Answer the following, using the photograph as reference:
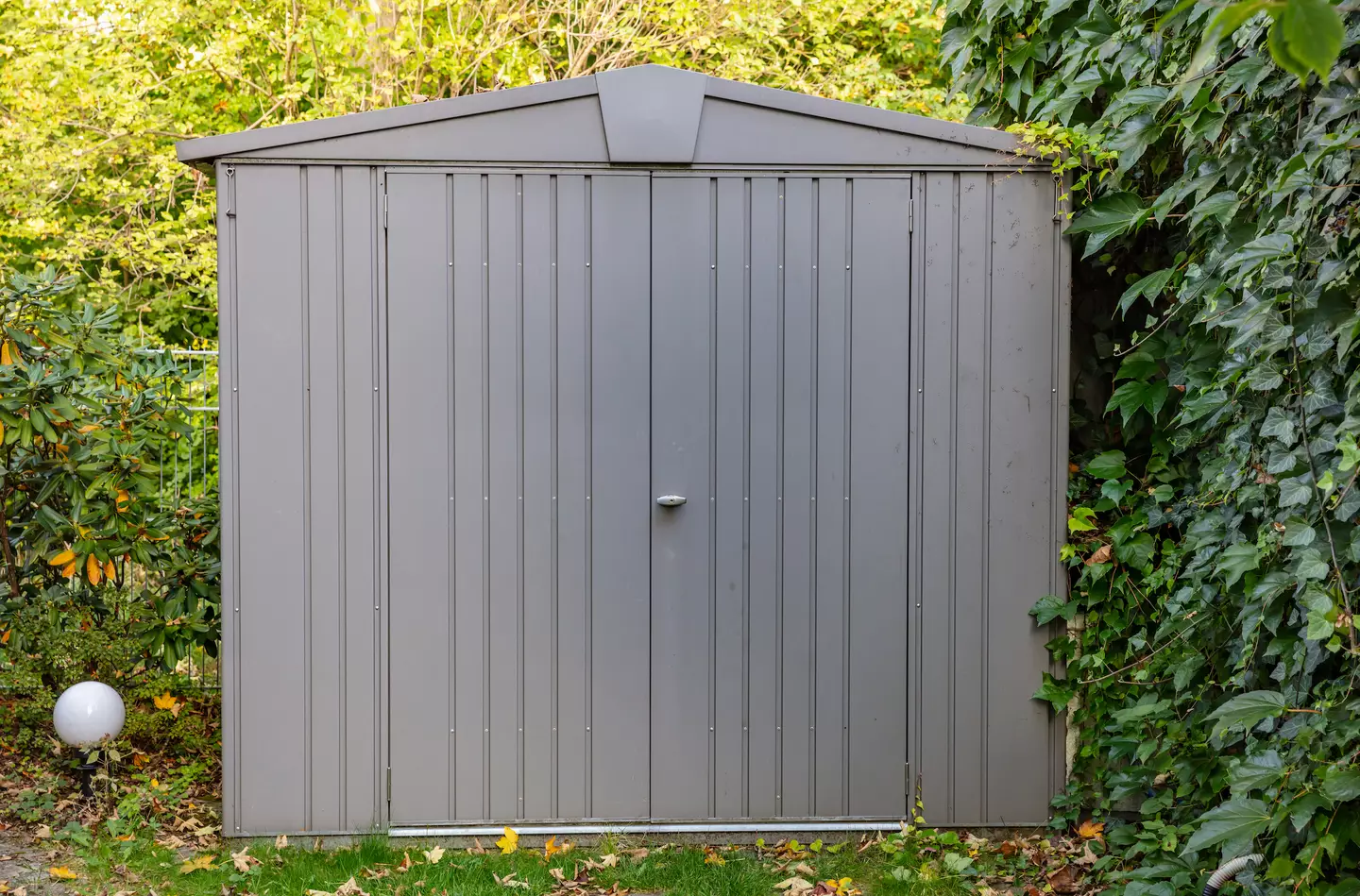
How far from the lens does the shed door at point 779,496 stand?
354 centimetres

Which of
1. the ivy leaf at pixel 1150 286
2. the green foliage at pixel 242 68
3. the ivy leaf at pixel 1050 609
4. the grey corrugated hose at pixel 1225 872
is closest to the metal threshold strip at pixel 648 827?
the ivy leaf at pixel 1050 609

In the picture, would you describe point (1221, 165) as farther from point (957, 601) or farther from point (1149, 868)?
point (1149, 868)

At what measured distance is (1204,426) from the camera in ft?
9.89

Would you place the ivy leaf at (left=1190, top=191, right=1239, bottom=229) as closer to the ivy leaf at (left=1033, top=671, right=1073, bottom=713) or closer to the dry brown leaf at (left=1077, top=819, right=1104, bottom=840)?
the ivy leaf at (left=1033, top=671, right=1073, bottom=713)

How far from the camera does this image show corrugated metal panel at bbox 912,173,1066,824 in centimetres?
358

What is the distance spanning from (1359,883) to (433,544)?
2.71 metres

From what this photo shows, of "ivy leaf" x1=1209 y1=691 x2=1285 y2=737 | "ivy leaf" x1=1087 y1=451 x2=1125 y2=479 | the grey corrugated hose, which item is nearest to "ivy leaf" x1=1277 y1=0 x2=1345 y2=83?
"ivy leaf" x1=1209 y1=691 x2=1285 y2=737

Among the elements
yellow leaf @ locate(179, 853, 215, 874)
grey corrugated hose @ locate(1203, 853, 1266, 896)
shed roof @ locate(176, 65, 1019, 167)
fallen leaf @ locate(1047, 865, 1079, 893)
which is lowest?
fallen leaf @ locate(1047, 865, 1079, 893)

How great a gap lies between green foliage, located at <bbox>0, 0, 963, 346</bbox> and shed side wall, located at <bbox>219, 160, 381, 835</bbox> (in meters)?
5.40

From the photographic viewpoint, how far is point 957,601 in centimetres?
362

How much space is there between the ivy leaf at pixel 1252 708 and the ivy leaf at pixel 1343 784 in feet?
0.71

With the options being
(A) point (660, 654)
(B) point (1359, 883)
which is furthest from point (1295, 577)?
(A) point (660, 654)

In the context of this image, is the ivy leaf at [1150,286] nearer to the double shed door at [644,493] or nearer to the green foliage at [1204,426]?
the green foliage at [1204,426]

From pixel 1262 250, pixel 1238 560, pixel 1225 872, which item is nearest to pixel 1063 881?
pixel 1225 872
